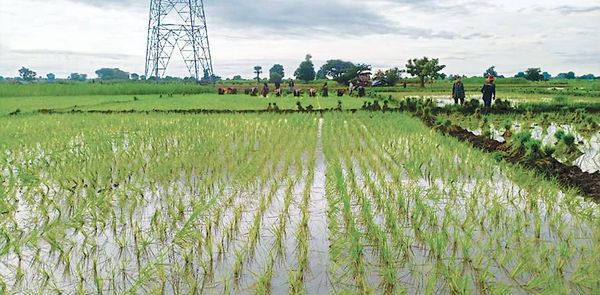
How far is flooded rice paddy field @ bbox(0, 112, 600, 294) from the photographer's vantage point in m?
3.05

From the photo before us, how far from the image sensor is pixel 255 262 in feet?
11.0

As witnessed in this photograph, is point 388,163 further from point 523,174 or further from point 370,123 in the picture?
point 370,123

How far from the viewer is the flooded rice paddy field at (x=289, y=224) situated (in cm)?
305

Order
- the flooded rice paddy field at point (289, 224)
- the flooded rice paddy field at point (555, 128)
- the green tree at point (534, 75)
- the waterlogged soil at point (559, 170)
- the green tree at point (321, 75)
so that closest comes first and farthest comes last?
1. the flooded rice paddy field at point (289, 224)
2. the waterlogged soil at point (559, 170)
3. the flooded rice paddy field at point (555, 128)
4. the green tree at point (534, 75)
5. the green tree at point (321, 75)

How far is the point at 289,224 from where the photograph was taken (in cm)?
421

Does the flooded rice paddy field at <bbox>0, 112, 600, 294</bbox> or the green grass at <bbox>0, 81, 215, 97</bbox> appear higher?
the green grass at <bbox>0, 81, 215, 97</bbox>

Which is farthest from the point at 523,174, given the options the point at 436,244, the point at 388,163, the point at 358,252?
the point at 358,252

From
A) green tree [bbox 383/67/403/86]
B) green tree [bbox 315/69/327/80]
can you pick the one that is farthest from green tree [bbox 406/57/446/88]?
green tree [bbox 315/69/327/80]

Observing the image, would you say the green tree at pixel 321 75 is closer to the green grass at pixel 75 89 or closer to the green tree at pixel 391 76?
the green tree at pixel 391 76

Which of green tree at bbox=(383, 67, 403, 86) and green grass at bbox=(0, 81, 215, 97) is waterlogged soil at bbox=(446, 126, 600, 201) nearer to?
green grass at bbox=(0, 81, 215, 97)

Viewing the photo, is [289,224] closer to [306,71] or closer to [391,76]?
[391,76]

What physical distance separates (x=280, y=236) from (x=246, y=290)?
953 millimetres

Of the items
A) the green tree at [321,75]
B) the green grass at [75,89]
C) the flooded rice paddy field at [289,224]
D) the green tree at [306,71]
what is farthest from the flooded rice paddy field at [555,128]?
the green tree at [321,75]

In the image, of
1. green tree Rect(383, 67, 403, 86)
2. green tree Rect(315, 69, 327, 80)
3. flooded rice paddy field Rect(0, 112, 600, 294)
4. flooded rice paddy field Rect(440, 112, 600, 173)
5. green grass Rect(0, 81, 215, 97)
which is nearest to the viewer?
flooded rice paddy field Rect(0, 112, 600, 294)
